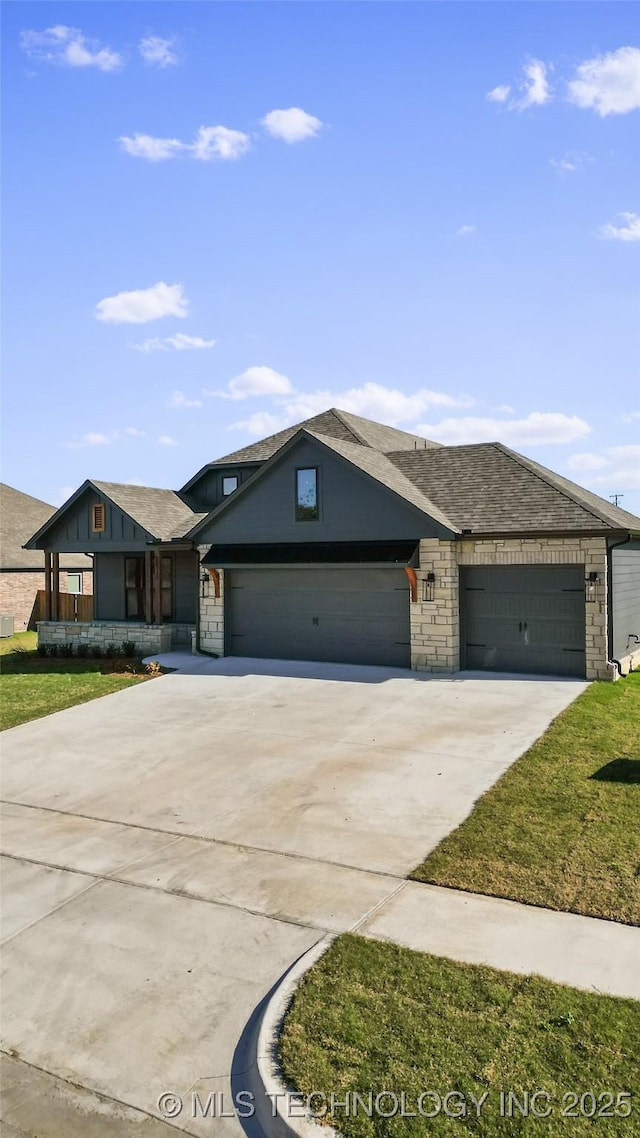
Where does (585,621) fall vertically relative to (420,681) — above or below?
above

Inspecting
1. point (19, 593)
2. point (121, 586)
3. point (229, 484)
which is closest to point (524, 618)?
point (229, 484)

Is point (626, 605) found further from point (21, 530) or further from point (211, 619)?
point (21, 530)

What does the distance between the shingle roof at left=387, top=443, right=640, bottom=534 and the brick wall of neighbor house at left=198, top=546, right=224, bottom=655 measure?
6.08 meters

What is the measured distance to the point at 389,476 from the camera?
717 inches

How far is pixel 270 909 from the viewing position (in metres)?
6.38

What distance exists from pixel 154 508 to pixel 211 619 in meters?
5.65

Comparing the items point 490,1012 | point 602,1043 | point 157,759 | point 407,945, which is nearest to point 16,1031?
point 407,945

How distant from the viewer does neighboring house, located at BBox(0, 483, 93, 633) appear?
30.2 meters

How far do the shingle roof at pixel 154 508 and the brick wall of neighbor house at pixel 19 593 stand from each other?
748 centimetres

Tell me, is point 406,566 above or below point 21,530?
below

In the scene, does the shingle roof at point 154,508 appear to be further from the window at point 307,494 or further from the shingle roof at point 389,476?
the shingle roof at point 389,476

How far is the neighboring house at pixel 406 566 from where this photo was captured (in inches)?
613

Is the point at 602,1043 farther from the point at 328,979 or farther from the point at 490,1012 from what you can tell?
the point at 328,979

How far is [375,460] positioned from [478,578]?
464 centimetres
